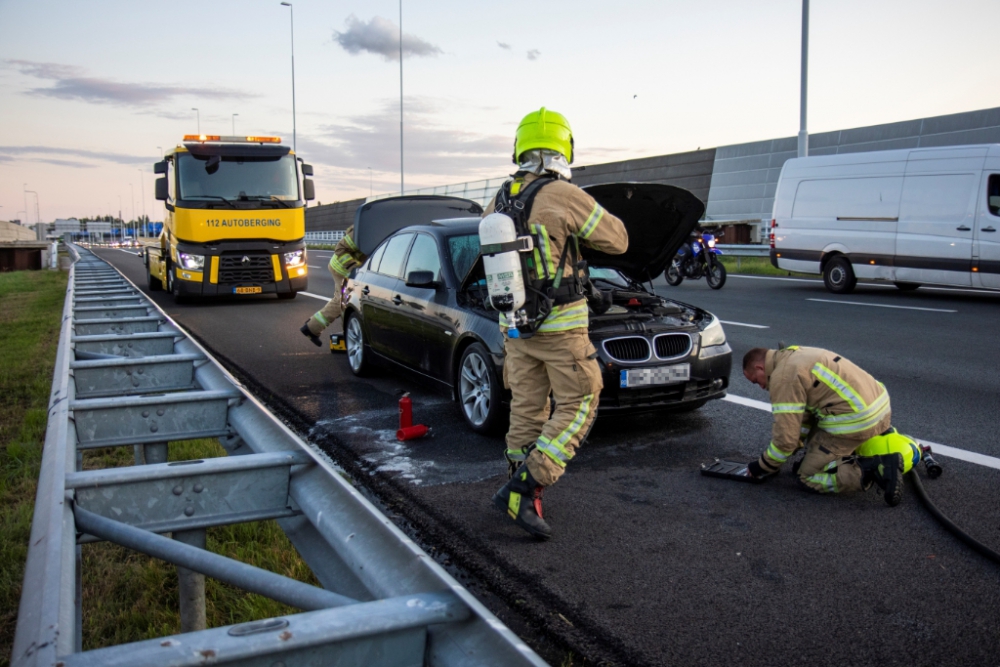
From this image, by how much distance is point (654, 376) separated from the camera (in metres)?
5.54

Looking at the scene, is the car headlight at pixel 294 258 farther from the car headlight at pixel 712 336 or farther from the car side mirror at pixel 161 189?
the car headlight at pixel 712 336

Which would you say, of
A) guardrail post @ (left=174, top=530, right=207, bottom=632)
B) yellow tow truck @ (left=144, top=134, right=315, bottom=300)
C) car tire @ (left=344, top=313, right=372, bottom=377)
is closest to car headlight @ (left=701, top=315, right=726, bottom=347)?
car tire @ (left=344, top=313, right=372, bottom=377)

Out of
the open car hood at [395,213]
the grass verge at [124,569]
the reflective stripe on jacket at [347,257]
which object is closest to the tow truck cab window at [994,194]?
the open car hood at [395,213]

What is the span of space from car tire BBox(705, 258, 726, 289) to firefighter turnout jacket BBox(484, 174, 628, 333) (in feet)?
43.6

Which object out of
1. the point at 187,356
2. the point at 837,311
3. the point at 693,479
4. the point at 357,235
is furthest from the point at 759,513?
the point at 837,311

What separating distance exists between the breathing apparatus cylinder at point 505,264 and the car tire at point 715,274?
13.5 metres

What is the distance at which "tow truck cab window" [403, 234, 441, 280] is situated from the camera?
22.5ft

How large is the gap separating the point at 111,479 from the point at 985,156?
14.9m

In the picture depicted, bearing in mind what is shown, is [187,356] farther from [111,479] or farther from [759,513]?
[759,513]

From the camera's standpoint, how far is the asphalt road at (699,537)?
9.87 ft

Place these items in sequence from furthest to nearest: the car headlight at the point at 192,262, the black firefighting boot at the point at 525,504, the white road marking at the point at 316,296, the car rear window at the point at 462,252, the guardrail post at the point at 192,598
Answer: the white road marking at the point at 316,296, the car headlight at the point at 192,262, the car rear window at the point at 462,252, the black firefighting boot at the point at 525,504, the guardrail post at the point at 192,598

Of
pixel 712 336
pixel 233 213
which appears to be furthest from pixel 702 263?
pixel 712 336

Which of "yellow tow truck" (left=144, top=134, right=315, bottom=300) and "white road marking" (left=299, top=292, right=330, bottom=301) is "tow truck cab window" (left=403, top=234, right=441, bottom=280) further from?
"white road marking" (left=299, top=292, right=330, bottom=301)

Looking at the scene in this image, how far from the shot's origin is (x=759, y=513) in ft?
14.0
